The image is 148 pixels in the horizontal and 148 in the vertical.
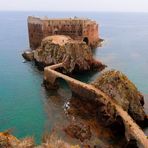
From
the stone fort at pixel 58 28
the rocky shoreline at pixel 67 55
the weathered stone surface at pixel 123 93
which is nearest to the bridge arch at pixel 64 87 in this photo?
the rocky shoreline at pixel 67 55

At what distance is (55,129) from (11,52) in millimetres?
57610

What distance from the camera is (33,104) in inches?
1886

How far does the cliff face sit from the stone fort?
14.1 meters

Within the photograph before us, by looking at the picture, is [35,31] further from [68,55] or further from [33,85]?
[33,85]

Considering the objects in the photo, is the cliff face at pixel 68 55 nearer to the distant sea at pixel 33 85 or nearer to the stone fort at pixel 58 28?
the distant sea at pixel 33 85

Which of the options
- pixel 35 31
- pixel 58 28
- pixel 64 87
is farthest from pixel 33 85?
pixel 35 31

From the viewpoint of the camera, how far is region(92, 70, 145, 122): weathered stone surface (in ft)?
131

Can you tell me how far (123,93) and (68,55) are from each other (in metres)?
25.5

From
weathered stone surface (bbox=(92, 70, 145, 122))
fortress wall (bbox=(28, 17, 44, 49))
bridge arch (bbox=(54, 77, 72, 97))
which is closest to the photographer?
weathered stone surface (bbox=(92, 70, 145, 122))

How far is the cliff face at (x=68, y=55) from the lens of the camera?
6388 cm

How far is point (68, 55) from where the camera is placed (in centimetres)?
6366

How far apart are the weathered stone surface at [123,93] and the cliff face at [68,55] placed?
2159 centimetres

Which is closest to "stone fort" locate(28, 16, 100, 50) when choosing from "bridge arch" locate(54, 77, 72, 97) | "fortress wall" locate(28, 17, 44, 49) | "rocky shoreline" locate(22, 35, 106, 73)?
"fortress wall" locate(28, 17, 44, 49)

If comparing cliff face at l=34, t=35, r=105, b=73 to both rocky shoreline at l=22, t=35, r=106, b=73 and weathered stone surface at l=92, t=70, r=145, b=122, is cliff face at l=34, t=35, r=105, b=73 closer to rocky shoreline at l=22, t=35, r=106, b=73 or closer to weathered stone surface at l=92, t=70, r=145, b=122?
rocky shoreline at l=22, t=35, r=106, b=73
